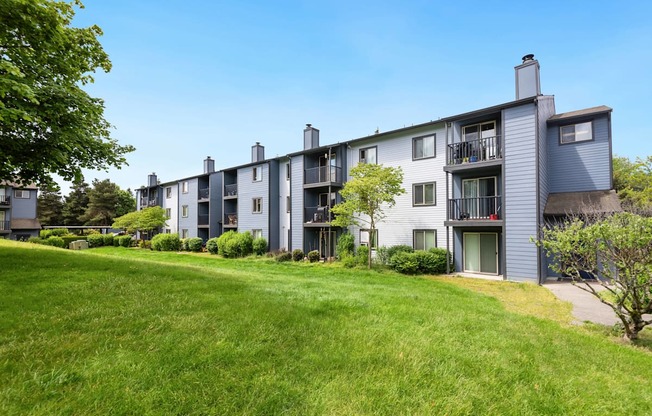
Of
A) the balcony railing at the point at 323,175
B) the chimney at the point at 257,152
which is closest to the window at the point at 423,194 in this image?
the balcony railing at the point at 323,175

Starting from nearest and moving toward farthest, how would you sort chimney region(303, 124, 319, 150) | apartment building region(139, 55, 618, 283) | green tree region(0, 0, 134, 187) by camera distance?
green tree region(0, 0, 134, 187)
apartment building region(139, 55, 618, 283)
chimney region(303, 124, 319, 150)

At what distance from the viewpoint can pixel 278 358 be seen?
3629 mm

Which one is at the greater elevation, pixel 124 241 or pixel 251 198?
pixel 251 198

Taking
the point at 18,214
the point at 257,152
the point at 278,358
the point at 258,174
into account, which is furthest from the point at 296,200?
the point at 18,214

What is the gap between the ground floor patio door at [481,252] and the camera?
14242 mm

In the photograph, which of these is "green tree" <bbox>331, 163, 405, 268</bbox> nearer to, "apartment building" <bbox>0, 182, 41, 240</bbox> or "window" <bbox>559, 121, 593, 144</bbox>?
"window" <bbox>559, 121, 593, 144</bbox>

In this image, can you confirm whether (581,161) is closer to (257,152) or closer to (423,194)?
(423,194)

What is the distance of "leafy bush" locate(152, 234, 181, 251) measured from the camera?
2892 centimetres

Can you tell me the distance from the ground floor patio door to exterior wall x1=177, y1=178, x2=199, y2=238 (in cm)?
2629

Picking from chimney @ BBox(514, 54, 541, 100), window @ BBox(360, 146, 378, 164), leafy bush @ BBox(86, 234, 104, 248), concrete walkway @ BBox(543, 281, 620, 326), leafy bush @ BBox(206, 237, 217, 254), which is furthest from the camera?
leafy bush @ BBox(86, 234, 104, 248)

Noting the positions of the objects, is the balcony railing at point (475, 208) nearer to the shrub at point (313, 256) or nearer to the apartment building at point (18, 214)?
the shrub at point (313, 256)

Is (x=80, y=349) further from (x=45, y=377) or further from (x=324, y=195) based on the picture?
(x=324, y=195)

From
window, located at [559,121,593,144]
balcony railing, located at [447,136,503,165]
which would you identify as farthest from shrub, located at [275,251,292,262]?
window, located at [559,121,593,144]

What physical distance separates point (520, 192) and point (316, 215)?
12.0 metres
